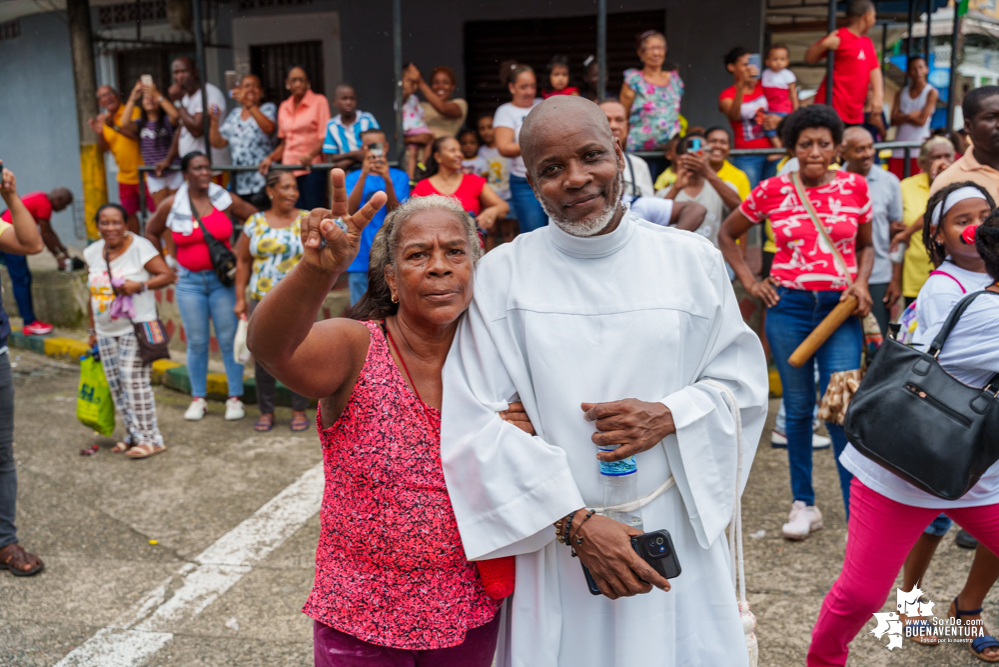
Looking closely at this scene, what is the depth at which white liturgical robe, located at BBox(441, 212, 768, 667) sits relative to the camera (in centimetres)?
190

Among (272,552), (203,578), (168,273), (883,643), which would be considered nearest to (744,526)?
(883,643)

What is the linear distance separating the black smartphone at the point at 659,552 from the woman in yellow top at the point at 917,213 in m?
3.78

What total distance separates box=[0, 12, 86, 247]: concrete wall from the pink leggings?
34.8ft

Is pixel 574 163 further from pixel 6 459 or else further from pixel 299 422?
pixel 299 422

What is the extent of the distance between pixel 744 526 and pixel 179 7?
27.7 ft

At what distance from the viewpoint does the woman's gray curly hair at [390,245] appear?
199 cm

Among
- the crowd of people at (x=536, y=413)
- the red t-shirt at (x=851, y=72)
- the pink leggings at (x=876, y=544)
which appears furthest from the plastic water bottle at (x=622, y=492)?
the red t-shirt at (x=851, y=72)

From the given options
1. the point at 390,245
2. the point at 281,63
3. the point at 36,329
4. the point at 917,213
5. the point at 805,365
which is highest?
the point at 281,63

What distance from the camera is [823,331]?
3904mm

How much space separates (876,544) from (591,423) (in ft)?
4.07

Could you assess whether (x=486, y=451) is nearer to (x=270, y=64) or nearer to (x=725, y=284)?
(x=725, y=284)

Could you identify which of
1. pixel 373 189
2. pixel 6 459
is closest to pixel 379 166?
pixel 373 189

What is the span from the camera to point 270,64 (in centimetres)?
995

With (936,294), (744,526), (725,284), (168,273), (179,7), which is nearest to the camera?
(725,284)
